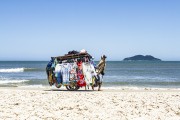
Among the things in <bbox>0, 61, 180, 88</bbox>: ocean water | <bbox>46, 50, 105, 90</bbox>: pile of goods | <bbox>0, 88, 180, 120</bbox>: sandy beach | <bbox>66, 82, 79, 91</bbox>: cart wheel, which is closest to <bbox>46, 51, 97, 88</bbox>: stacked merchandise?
<bbox>46, 50, 105, 90</bbox>: pile of goods

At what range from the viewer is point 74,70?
18969mm

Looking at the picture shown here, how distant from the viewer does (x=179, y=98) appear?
1558 cm

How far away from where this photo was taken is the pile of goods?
18.9 metres

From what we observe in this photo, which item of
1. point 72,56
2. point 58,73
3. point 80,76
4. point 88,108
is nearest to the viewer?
point 88,108

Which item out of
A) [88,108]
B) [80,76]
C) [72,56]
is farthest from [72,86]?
[88,108]

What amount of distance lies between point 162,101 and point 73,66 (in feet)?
19.4

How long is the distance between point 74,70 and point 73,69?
0.25 feet

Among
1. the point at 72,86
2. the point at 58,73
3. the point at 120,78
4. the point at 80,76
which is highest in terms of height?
the point at 58,73

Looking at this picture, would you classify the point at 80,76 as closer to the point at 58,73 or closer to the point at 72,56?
the point at 72,56

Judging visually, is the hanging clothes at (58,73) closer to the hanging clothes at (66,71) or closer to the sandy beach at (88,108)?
the hanging clothes at (66,71)

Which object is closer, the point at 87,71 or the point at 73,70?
→ the point at 87,71

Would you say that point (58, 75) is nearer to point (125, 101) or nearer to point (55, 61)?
point (55, 61)

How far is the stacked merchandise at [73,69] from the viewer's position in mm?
18859

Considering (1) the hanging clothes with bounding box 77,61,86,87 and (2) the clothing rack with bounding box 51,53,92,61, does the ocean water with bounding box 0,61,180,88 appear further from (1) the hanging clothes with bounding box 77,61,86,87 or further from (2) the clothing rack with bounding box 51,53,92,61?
(1) the hanging clothes with bounding box 77,61,86,87
